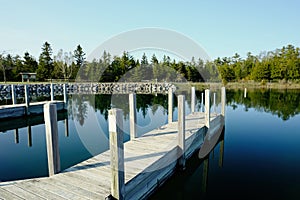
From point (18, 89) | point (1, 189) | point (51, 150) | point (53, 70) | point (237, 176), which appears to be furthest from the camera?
point (53, 70)

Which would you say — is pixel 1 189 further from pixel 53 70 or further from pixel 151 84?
pixel 53 70

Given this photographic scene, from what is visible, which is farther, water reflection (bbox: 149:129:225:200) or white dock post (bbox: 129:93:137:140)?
white dock post (bbox: 129:93:137:140)

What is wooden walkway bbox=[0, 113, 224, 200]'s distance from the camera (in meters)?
2.78

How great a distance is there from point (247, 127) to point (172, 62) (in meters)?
27.9

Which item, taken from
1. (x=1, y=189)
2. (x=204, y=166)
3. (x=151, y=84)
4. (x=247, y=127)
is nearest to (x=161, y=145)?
(x=204, y=166)

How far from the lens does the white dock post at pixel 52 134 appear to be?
317 cm

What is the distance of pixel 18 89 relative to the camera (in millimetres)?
21953

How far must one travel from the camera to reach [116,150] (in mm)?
2674

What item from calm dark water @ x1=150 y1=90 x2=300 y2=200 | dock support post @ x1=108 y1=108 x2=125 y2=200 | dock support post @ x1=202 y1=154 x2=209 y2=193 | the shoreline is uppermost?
the shoreline

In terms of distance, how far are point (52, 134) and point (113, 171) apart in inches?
47.9

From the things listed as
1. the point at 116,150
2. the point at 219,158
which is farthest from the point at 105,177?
the point at 219,158

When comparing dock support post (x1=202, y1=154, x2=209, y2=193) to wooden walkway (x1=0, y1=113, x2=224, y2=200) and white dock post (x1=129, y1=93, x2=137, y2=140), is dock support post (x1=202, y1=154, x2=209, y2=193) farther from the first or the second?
white dock post (x1=129, y1=93, x2=137, y2=140)

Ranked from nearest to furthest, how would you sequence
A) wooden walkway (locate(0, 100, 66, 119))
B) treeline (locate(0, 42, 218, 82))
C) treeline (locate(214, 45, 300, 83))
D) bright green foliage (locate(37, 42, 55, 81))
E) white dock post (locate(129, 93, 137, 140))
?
white dock post (locate(129, 93, 137, 140)) < wooden walkway (locate(0, 100, 66, 119)) < treeline (locate(0, 42, 218, 82)) < bright green foliage (locate(37, 42, 55, 81)) < treeline (locate(214, 45, 300, 83))

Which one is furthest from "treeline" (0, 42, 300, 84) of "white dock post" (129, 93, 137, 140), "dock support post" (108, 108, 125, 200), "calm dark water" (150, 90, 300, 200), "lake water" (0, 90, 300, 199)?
"dock support post" (108, 108, 125, 200)
